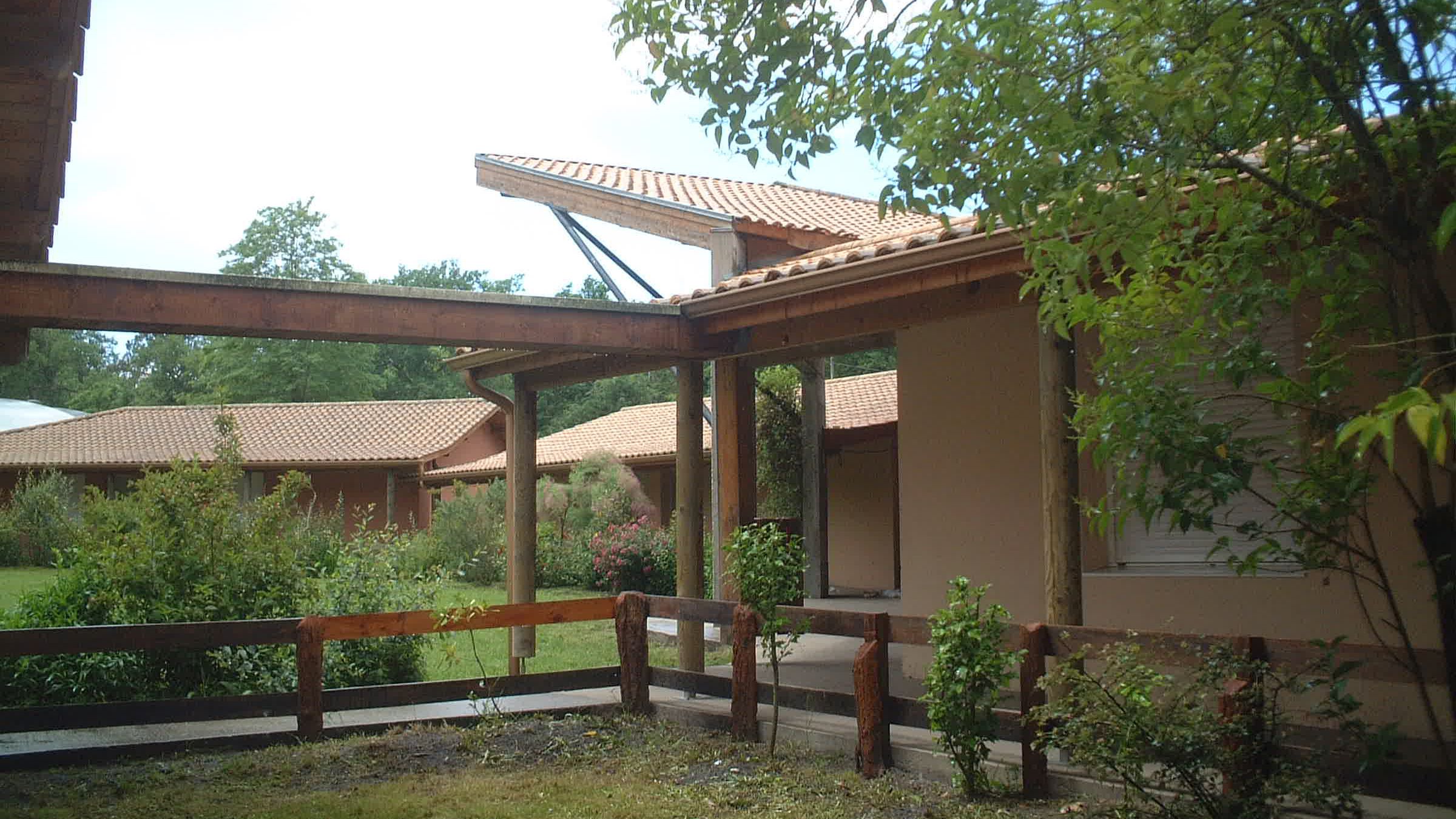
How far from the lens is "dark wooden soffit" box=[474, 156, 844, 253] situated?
11.7m

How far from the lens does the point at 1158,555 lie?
7.62m

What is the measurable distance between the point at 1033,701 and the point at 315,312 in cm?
458

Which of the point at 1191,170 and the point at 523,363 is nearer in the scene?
the point at 1191,170

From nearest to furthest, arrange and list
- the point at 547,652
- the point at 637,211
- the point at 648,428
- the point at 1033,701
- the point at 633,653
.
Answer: the point at 1033,701 → the point at 633,653 → the point at 547,652 → the point at 637,211 → the point at 648,428

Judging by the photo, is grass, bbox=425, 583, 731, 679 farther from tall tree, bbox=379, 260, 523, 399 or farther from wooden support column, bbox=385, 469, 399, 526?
tall tree, bbox=379, 260, 523, 399

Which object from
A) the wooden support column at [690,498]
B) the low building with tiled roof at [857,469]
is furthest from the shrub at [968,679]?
the low building with tiled roof at [857,469]

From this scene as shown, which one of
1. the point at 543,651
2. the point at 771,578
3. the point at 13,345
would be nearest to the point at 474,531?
the point at 543,651

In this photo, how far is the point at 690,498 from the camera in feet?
28.9

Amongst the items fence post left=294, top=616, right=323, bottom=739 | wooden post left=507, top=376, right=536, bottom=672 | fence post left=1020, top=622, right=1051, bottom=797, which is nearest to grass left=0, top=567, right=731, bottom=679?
wooden post left=507, top=376, right=536, bottom=672

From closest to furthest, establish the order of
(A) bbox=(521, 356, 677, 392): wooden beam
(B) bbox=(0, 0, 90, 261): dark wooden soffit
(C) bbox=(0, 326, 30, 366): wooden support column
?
(B) bbox=(0, 0, 90, 261): dark wooden soffit → (C) bbox=(0, 326, 30, 366): wooden support column → (A) bbox=(521, 356, 677, 392): wooden beam

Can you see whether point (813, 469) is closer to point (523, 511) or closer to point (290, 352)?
point (523, 511)

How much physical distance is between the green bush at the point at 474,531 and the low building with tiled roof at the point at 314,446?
5.00 meters

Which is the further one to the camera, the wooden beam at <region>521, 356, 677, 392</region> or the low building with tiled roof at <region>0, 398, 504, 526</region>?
the low building with tiled roof at <region>0, 398, 504, 526</region>

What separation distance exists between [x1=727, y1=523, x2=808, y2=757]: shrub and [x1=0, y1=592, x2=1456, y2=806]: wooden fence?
128 millimetres
